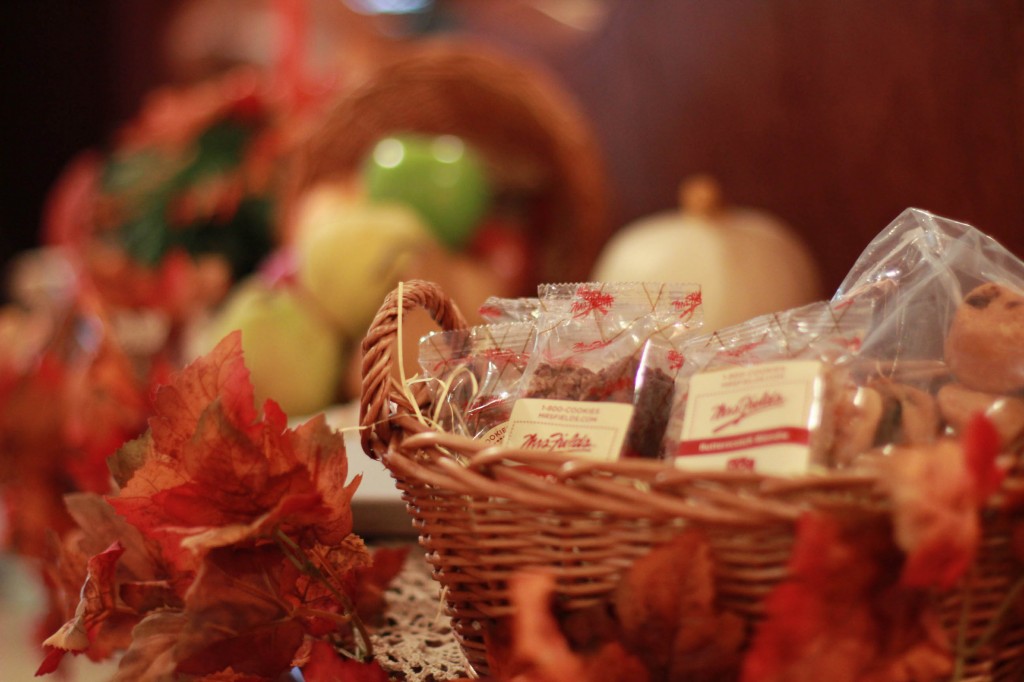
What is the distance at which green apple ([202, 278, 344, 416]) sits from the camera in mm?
1059

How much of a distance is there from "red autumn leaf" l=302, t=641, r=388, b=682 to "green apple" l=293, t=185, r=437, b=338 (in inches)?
25.8

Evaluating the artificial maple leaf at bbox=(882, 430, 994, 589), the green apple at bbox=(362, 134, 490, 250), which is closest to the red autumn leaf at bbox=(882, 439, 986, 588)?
the artificial maple leaf at bbox=(882, 430, 994, 589)

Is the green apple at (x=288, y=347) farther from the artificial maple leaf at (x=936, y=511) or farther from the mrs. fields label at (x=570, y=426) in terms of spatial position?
the artificial maple leaf at (x=936, y=511)

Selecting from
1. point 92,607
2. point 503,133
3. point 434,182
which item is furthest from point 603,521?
point 503,133

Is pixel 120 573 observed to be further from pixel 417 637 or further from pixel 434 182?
pixel 434 182

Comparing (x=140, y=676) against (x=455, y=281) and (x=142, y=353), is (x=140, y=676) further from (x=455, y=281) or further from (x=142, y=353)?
(x=142, y=353)

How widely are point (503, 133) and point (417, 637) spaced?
1.02 meters

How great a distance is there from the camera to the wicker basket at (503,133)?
1316 mm

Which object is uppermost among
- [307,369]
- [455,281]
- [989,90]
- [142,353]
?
[989,90]

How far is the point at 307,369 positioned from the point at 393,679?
2.05 feet

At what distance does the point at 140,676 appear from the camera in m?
0.43

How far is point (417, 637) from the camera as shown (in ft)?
1.87

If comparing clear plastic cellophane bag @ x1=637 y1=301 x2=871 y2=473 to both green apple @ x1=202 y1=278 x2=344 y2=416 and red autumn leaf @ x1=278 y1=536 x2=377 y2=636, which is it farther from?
green apple @ x1=202 y1=278 x2=344 y2=416

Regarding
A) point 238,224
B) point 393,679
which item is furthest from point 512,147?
point 393,679
